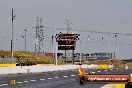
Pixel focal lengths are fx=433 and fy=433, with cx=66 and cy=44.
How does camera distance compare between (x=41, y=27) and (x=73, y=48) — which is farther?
(x=41, y=27)

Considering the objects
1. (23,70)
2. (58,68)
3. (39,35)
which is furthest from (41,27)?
(23,70)

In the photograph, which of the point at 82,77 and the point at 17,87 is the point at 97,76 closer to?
the point at 82,77

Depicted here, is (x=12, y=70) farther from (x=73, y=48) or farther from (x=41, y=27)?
(x=41, y=27)

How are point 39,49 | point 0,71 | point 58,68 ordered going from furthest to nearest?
1. point 39,49
2. point 58,68
3. point 0,71

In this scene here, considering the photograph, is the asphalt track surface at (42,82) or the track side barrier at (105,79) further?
the asphalt track surface at (42,82)

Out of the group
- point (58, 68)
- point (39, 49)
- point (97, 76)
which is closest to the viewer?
point (97, 76)

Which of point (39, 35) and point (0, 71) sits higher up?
point (39, 35)

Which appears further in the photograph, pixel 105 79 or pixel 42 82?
pixel 42 82

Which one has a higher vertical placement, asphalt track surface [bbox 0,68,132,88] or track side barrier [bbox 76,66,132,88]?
track side barrier [bbox 76,66,132,88]

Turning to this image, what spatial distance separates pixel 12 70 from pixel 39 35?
8864cm

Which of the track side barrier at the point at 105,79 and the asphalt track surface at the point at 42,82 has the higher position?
the track side barrier at the point at 105,79

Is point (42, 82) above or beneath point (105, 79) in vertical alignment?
beneath

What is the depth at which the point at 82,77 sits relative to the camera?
7262mm

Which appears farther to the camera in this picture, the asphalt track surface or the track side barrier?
the asphalt track surface
